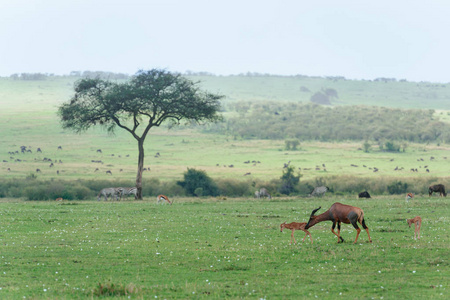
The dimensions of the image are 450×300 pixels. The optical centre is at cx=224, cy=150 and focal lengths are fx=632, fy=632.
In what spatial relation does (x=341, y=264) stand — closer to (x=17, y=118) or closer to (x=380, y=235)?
(x=380, y=235)

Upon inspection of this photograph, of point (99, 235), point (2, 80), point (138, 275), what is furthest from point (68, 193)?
point (2, 80)

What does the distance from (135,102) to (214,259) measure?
107 ft

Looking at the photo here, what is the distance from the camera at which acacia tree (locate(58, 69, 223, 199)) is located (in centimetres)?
4725

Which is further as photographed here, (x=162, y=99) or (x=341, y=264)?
(x=162, y=99)

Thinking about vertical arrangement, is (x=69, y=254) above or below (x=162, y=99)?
below

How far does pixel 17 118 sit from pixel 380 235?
11277cm

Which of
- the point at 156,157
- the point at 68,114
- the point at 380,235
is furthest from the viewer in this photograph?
the point at 156,157

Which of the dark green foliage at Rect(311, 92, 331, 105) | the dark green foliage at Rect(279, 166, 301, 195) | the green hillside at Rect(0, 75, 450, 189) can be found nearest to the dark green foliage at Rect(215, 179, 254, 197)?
the dark green foliage at Rect(279, 166, 301, 195)

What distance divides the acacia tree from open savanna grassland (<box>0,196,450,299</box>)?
19.7 m

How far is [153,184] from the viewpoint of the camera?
5616 cm

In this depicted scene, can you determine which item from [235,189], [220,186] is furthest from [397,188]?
[220,186]

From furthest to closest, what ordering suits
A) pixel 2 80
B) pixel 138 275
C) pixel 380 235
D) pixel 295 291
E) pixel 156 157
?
pixel 2 80, pixel 156 157, pixel 380 235, pixel 138 275, pixel 295 291

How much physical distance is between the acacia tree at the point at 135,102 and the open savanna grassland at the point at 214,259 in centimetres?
1974

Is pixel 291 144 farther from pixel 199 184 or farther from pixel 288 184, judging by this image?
pixel 199 184
